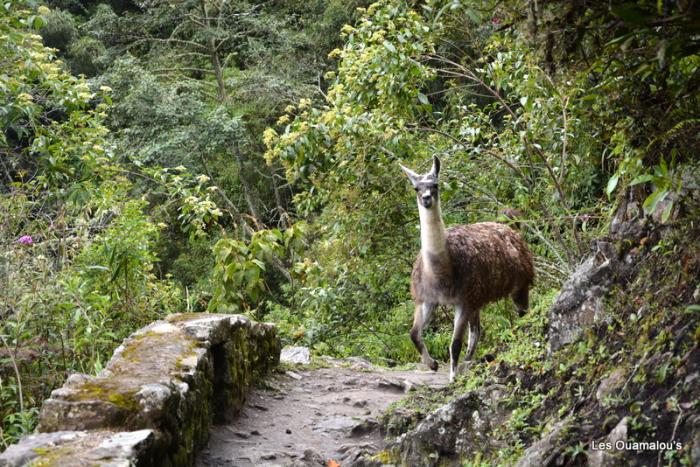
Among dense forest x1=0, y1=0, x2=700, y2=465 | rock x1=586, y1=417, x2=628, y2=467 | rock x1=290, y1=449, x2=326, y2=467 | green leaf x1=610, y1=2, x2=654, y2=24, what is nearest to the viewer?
green leaf x1=610, y1=2, x2=654, y2=24

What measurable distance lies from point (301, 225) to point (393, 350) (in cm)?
306

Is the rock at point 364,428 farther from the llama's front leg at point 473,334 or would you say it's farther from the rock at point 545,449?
the rock at point 545,449

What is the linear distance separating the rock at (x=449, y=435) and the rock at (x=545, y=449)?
0.70m

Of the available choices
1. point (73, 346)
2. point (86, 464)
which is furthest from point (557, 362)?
point (73, 346)

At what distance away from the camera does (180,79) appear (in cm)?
2434

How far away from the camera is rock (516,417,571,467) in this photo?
12.8ft

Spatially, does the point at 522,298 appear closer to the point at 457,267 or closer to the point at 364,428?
the point at 457,267

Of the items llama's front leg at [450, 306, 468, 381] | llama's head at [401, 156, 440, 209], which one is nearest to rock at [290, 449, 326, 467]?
llama's front leg at [450, 306, 468, 381]

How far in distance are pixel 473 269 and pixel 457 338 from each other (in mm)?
686

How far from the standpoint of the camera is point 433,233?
775 cm

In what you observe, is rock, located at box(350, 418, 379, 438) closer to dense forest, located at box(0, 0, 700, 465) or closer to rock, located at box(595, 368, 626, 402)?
dense forest, located at box(0, 0, 700, 465)

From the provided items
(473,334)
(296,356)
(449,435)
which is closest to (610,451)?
(449,435)

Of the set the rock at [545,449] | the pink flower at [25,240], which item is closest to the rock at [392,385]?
the pink flower at [25,240]

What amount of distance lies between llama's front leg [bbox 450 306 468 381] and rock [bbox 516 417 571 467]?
11.8ft
